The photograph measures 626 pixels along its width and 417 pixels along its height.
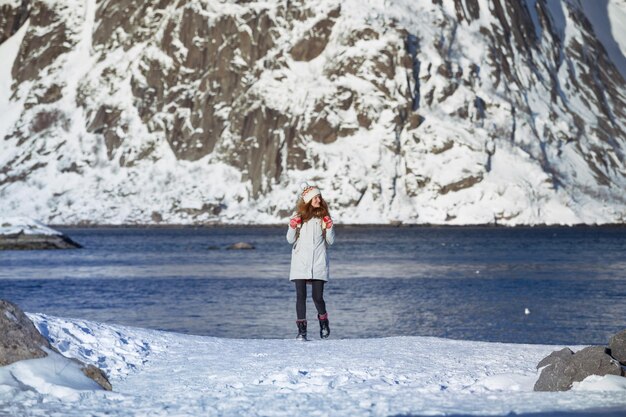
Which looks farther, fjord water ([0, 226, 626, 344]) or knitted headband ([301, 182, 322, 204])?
fjord water ([0, 226, 626, 344])

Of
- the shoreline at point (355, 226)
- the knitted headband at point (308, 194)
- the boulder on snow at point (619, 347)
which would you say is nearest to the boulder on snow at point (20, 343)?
the knitted headband at point (308, 194)

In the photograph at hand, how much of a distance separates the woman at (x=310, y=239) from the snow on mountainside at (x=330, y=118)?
128828mm

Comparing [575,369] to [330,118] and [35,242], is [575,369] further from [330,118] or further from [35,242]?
[330,118]

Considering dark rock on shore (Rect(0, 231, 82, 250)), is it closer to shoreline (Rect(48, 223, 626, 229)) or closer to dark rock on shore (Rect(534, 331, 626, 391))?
shoreline (Rect(48, 223, 626, 229))

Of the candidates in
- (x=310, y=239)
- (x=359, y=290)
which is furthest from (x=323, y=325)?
(x=359, y=290)

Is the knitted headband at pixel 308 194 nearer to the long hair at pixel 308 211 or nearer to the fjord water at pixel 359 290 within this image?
the long hair at pixel 308 211

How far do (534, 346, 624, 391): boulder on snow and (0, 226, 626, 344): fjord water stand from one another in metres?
13.5

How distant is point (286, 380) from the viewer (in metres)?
13.2

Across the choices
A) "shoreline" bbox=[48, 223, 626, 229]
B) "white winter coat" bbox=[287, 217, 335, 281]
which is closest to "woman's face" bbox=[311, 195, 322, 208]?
"white winter coat" bbox=[287, 217, 335, 281]

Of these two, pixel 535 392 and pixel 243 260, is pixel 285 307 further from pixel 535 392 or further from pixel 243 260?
pixel 243 260

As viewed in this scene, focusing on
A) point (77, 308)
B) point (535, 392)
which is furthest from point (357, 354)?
point (77, 308)

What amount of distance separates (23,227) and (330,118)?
187ft

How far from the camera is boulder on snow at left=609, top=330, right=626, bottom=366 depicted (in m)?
13.6

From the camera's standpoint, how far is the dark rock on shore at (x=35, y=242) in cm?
10099
